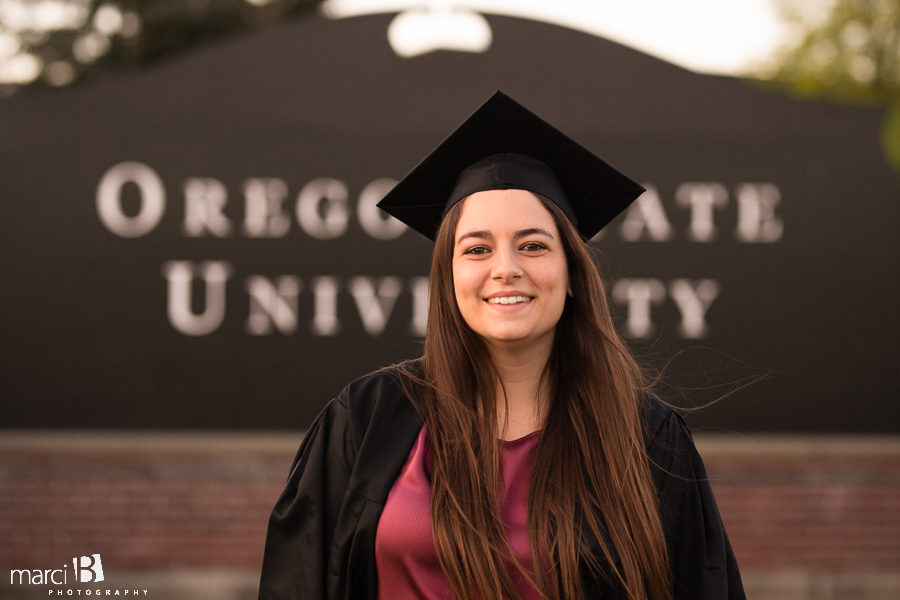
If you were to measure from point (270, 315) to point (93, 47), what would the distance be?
7.97 m

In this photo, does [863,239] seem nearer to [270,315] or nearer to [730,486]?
[730,486]

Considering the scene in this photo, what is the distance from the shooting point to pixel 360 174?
677 centimetres

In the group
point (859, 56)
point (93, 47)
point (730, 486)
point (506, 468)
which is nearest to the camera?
point (506, 468)

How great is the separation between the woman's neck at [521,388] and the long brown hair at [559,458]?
1.0 inches

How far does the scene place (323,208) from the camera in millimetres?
6785

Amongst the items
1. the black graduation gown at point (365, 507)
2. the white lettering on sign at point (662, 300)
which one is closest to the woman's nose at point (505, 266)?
the black graduation gown at point (365, 507)

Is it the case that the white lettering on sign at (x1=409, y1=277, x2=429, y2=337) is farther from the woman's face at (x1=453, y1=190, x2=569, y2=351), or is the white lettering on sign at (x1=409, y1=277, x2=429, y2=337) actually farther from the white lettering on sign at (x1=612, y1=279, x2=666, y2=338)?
the woman's face at (x1=453, y1=190, x2=569, y2=351)

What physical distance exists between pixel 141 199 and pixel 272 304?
100 cm

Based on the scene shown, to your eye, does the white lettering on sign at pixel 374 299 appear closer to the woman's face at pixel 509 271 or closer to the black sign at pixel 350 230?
the black sign at pixel 350 230

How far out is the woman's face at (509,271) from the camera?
2572mm

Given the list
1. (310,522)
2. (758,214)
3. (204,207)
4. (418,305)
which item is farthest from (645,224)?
(310,522)

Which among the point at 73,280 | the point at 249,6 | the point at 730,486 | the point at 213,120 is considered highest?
the point at 249,6

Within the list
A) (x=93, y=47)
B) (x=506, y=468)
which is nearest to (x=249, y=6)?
(x=93, y=47)

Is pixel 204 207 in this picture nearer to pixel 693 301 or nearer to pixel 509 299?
pixel 693 301
